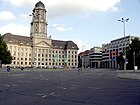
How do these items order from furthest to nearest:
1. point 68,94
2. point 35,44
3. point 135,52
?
1. point 35,44
2. point 135,52
3. point 68,94

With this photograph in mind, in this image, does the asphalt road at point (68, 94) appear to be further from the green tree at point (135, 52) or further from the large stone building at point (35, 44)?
the large stone building at point (35, 44)

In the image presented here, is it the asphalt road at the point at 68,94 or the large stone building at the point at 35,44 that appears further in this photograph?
the large stone building at the point at 35,44

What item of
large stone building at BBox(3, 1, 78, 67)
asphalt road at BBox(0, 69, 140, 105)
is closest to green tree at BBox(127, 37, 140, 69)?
asphalt road at BBox(0, 69, 140, 105)

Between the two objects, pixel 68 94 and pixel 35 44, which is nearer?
pixel 68 94

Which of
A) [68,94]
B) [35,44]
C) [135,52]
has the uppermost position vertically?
[35,44]

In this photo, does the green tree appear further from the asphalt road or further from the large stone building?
the large stone building

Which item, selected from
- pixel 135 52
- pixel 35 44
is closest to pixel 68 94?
pixel 135 52

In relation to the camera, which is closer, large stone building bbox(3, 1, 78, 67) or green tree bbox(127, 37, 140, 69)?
green tree bbox(127, 37, 140, 69)

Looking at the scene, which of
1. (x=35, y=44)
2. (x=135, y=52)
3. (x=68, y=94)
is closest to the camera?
(x=68, y=94)

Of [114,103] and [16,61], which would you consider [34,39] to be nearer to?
[16,61]

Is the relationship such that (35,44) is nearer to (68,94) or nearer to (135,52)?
(135,52)

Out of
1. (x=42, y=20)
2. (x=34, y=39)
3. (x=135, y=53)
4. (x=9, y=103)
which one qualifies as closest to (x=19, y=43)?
(x=34, y=39)

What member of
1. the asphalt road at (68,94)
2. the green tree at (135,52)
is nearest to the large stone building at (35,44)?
the green tree at (135,52)

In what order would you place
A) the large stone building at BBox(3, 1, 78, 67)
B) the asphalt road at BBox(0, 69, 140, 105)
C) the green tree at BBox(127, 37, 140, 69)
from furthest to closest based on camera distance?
1. the large stone building at BBox(3, 1, 78, 67)
2. the green tree at BBox(127, 37, 140, 69)
3. the asphalt road at BBox(0, 69, 140, 105)
